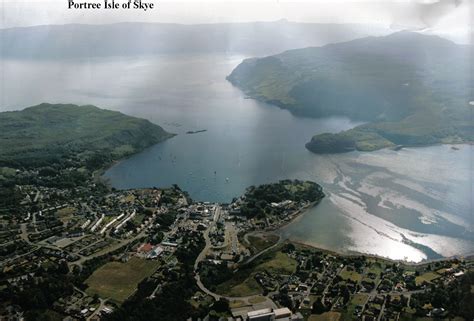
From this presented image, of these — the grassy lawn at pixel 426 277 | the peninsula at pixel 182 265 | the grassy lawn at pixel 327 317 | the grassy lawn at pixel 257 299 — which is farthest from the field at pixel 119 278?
the grassy lawn at pixel 426 277

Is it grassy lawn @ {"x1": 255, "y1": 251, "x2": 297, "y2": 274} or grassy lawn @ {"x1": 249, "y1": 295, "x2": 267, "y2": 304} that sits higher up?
grassy lawn @ {"x1": 249, "y1": 295, "x2": 267, "y2": 304}

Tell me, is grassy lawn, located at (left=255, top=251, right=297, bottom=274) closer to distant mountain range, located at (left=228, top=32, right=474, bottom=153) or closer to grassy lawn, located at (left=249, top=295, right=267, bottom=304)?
grassy lawn, located at (left=249, top=295, right=267, bottom=304)

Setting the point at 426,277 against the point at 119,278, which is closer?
the point at 119,278

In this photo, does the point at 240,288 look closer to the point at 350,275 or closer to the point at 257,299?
the point at 257,299

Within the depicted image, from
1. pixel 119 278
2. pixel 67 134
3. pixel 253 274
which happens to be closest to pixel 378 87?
pixel 67 134

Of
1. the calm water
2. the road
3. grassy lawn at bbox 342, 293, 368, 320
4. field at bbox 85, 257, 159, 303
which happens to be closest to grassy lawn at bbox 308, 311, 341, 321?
grassy lawn at bbox 342, 293, 368, 320

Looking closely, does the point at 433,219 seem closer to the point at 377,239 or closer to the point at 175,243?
the point at 377,239

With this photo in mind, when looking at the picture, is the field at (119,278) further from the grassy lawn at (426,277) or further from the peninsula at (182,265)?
the grassy lawn at (426,277)

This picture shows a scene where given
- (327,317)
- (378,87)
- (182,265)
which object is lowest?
(182,265)
